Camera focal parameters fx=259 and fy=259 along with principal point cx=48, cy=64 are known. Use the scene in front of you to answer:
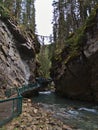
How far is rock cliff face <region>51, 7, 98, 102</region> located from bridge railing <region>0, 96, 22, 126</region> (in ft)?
64.2

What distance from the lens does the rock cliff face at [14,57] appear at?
106 feet

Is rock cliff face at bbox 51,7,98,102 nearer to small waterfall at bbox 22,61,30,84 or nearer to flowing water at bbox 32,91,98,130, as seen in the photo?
small waterfall at bbox 22,61,30,84

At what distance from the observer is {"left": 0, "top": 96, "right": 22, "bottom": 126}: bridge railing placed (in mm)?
12383

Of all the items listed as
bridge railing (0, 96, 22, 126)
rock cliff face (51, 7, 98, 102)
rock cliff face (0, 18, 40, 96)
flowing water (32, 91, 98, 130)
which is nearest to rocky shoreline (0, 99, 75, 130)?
bridge railing (0, 96, 22, 126)

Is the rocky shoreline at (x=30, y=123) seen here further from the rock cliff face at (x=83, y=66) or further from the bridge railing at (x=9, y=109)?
the rock cliff face at (x=83, y=66)

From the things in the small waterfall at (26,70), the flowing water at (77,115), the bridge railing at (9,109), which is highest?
the bridge railing at (9,109)

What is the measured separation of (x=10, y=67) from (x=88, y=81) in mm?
10822

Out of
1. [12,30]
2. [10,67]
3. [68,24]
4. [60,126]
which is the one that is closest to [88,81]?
[10,67]

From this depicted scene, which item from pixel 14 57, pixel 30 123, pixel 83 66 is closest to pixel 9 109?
pixel 30 123

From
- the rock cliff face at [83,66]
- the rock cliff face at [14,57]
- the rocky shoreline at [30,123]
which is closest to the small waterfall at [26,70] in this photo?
the rock cliff face at [14,57]

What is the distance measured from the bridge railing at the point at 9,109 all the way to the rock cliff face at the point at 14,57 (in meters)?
14.1

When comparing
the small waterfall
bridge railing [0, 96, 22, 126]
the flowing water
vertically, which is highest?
bridge railing [0, 96, 22, 126]

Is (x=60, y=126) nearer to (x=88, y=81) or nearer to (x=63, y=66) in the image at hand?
(x=88, y=81)

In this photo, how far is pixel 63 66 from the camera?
40.9 m
